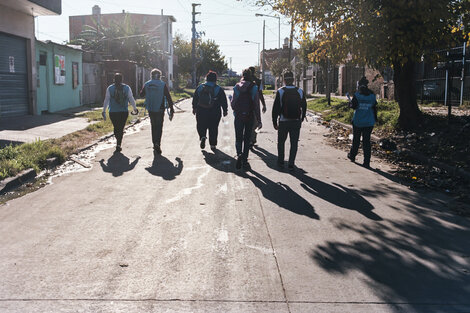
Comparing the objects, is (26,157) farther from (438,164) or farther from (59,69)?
(59,69)

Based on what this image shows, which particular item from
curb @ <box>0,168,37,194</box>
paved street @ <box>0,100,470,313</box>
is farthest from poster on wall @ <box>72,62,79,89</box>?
paved street @ <box>0,100,470,313</box>

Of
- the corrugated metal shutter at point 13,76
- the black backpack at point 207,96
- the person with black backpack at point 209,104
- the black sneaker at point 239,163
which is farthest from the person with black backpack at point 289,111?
the corrugated metal shutter at point 13,76

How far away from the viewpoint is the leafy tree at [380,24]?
11.2m

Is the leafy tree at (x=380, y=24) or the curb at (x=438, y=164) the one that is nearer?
the curb at (x=438, y=164)

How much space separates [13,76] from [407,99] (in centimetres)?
1366

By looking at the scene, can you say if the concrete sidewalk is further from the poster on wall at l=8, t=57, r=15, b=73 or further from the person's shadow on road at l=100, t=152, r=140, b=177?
the person's shadow on road at l=100, t=152, r=140, b=177

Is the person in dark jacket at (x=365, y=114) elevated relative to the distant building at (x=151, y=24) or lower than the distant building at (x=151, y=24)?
lower

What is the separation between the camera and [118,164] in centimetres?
988

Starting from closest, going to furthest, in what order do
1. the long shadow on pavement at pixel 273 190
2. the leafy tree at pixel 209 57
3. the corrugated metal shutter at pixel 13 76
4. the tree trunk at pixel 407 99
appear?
the long shadow on pavement at pixel 273 190 → the tree trunk at pixel 407 99 → the corrugated metal shutter at pixel 13 76 → the leafy tree at pixel 209 57

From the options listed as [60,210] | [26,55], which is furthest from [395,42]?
[26,55]

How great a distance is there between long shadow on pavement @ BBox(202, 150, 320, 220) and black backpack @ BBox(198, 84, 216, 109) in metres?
1.34

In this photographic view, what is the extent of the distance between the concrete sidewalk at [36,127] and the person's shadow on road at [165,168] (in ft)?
10.8

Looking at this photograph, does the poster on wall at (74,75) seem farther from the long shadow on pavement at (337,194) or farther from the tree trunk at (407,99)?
the long shadow on pavement at (337,194)

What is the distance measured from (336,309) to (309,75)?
52.1 meters
